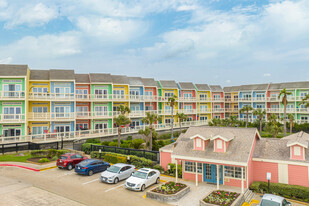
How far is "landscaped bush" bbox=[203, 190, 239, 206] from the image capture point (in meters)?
15.0

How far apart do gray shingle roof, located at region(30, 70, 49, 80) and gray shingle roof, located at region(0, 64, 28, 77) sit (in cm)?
192

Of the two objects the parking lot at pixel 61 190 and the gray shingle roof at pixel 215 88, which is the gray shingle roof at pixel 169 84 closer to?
the gray shingle roof at pixel 215 88

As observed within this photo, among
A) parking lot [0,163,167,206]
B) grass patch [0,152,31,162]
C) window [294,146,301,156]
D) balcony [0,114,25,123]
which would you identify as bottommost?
parking lot [0,163,167,206]

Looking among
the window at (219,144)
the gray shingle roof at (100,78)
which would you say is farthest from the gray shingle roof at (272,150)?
the gray shingle roof at (100,78)

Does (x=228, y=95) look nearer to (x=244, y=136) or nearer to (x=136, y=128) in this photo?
(x=136, y=128)

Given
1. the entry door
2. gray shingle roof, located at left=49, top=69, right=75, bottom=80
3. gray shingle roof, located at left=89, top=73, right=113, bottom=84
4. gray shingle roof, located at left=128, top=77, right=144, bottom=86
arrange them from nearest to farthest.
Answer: the entry door
gray shingle roof, located at left=49, top=69, right=75, bottom=80
gray shingle roof, located at left=89, top=73, right=113, bottom=84
gray shingle roof, located at left=128, top=77, right=144, bottom=86

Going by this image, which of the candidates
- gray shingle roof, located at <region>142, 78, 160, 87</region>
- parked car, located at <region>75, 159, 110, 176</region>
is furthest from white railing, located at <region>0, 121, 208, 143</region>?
parked car, located at <region>75, 159, 110, 176</region>

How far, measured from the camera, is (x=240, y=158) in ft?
58.0

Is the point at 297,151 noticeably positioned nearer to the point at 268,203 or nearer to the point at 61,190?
the point at 268,203

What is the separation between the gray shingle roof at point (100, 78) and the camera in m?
41.4

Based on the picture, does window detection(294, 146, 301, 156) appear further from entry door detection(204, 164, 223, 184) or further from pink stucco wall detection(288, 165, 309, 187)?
entry door detection(204, 164, 223, 184)

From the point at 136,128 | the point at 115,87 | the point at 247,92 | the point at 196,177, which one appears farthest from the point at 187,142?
the point at 247,92

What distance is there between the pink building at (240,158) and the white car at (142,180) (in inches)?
104

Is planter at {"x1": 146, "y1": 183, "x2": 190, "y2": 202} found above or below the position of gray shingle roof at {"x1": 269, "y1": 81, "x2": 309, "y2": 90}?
below
